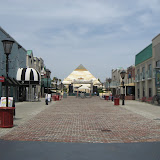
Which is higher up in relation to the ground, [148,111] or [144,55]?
[144,55]

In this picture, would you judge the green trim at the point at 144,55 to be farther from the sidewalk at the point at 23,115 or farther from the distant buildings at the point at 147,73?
the sidewalk at the point at 23,115

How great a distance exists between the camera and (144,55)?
36.1m

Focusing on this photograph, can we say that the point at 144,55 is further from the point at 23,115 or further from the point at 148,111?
the point at 23,115

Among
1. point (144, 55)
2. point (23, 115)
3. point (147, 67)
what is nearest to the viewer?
point (23, 115)

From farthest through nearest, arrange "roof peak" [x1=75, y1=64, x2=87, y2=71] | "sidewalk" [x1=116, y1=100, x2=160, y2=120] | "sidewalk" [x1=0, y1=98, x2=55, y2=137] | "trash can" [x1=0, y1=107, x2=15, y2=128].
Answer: "roof peak" [x1=75, y1=64, x2=87, y2=71], "sidewalk" [x1=116, y1=100, x2=160, y2=120], "trash can" [x1=0, y1=107, x2=15, y2=128], "sidewalk" [x1=0, y1=98, x2=55, y2=137]

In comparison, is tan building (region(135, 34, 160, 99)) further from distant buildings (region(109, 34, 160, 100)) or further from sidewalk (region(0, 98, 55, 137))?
sidewalk (region(0, 98, 55, 137))

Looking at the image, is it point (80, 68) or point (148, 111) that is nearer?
point (148, 111)

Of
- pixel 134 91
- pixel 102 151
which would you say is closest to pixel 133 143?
pixel 102 151

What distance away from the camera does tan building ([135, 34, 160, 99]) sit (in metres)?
30.5

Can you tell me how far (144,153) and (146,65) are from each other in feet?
98.7

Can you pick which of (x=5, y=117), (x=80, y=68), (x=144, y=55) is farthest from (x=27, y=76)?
(x=80, y=68)

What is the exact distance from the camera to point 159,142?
25.2 ft

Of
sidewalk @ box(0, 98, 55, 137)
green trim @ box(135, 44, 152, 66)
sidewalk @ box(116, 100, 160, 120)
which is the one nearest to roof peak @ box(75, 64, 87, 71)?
green trim @ box(135, 44, 152, 66)

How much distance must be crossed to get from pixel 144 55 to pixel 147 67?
89.3 inches
